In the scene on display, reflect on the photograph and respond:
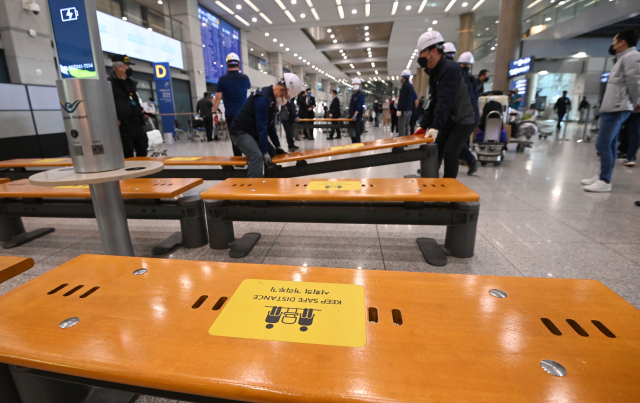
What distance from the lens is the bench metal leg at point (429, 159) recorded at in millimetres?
3789

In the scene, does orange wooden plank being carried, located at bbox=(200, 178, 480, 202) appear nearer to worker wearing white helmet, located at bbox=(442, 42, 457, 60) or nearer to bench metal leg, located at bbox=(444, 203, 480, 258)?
bench metal leg, located at bbox=(444, 203, 480, 258)

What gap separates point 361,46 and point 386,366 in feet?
76.9

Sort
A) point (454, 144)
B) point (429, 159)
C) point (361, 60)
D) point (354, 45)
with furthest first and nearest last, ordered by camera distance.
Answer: point (361, 60), point (354, 45), point (429, 159), point (454, 144)

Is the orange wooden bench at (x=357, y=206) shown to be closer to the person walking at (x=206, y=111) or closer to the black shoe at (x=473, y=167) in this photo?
the black shoe at (x=473, y=167)

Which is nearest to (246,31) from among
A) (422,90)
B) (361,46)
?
(361,46)

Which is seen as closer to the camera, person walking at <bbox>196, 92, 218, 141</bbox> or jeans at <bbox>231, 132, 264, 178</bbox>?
jeans at <bbox>231, 132, 264, 178</bbox>

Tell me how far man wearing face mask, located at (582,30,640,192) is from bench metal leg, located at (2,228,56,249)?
6.05 metres

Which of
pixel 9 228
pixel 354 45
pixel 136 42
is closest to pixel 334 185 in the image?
pixel 9 228

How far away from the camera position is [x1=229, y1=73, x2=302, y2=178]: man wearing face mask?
3.55m

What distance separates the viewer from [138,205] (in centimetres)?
252

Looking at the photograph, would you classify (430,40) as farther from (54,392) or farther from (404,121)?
(404,121)

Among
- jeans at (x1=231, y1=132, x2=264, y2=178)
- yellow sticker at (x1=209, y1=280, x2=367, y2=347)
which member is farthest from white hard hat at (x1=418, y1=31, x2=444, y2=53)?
yellow sticker at (x1=209, y1=280, x2=367, y2=347)

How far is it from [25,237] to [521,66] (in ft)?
43.5

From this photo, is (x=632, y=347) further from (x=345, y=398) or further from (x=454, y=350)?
(x=345, y=398)
